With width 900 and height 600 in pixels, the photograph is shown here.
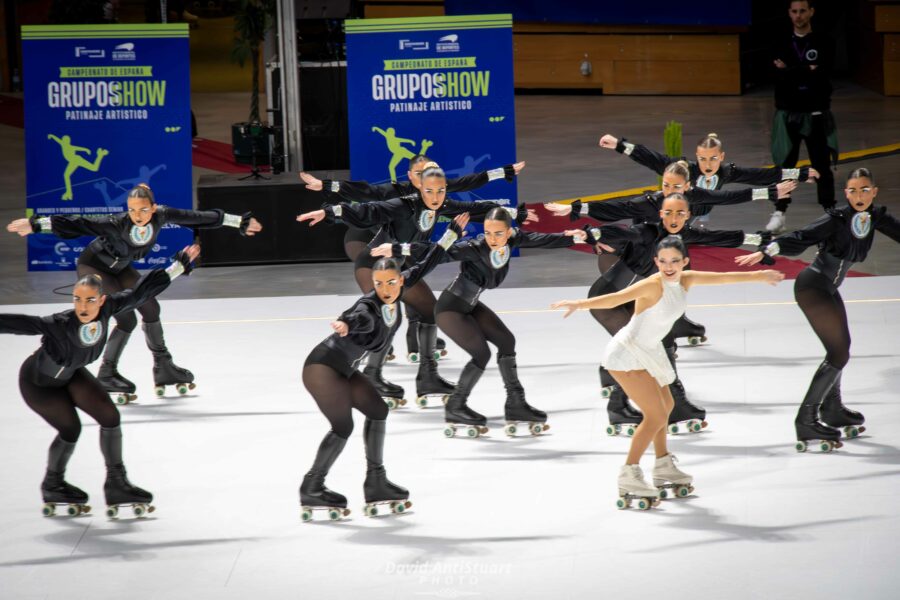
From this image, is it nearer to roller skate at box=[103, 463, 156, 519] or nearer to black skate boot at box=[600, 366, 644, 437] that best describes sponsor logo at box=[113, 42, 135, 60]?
black skate boot at box=[600, 366, 644, 437]

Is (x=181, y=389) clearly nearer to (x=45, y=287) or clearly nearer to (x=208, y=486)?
(x=208, y=486)

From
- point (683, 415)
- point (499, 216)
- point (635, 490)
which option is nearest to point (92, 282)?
point (499, 216)

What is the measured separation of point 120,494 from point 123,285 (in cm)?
272

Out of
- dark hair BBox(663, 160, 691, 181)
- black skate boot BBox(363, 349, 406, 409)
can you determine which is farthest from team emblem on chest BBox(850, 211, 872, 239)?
black skate boot BBox(363, 349, 406, 409)

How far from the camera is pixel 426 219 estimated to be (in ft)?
35.9

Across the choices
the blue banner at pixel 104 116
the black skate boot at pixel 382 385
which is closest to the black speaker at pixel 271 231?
the blue banner at pixel 104 116

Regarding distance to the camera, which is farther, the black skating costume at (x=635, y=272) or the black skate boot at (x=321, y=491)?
the black skating costume at (x=635, y=272)

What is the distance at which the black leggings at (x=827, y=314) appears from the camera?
29.5 ft

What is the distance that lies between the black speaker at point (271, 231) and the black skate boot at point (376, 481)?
7212mm

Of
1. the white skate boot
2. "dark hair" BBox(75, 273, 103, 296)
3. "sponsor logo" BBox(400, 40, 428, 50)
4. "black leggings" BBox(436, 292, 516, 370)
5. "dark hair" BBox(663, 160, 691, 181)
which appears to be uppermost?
"sponsor logo" BBox(400, 40, 428, 50)

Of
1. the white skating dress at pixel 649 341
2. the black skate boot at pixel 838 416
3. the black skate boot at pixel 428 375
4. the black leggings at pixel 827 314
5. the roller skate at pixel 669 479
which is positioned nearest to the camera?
the white skating dress at pixel 649 341

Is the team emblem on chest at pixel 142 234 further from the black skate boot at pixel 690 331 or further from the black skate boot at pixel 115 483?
the black skate boot at pixel 690 331

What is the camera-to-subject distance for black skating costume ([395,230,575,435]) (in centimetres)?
958

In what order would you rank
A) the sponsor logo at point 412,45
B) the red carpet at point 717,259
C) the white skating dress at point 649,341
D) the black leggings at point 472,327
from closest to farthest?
1. the white skating dress at point 649,341
2. the black leggings at point 472,327
3. the red carpet at point 717,259
4. the sponsor logo at point 412,45
